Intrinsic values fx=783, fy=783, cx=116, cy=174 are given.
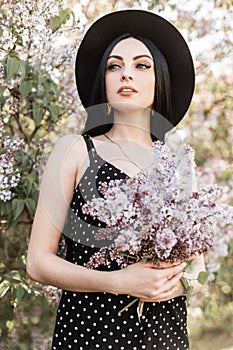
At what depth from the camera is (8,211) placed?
269 cm

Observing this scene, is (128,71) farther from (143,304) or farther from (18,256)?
(18,256)

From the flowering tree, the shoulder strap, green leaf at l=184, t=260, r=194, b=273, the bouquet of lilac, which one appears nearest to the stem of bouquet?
green leaf at l=184, t=260, r=194, b=273

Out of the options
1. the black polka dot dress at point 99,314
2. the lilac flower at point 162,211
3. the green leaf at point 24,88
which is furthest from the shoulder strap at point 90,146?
the green leaf at point 24,88

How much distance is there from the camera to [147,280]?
177cm

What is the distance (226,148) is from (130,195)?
3.02 m

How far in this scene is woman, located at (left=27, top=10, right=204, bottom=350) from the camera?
189 centimetres

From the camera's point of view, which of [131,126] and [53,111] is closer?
[131,126]

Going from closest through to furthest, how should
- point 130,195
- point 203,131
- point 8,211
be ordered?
point 130,195 → point 8,211 → point 203,131

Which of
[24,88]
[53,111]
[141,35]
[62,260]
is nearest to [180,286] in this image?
[62,260]

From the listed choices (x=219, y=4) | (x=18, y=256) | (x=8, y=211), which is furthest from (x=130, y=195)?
(x=219, y=4)

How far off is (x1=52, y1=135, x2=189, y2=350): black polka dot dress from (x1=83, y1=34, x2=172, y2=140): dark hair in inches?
6.0

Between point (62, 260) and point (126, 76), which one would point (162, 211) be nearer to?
point (62, 260)

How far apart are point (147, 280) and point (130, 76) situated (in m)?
0.57

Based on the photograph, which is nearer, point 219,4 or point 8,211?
point 8,211
